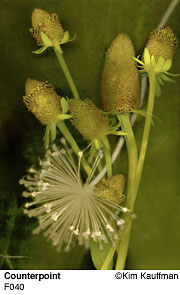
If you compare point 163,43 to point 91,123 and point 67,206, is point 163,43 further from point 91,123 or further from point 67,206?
point 67,206

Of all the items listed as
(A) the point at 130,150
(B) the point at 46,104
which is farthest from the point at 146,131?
(B) the point at 46,104

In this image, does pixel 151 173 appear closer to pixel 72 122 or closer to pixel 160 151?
pixel 160 151

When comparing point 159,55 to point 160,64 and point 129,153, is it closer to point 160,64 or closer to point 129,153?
point 160,64

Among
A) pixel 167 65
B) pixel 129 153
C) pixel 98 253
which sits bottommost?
pixel 98 253

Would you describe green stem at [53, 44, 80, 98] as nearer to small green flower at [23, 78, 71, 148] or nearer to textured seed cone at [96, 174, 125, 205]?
small green flower at [23, 78, 71, 148]

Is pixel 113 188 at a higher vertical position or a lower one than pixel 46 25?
lower

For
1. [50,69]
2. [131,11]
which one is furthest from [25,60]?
[131,11]

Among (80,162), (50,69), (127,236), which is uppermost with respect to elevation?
(50,69)
